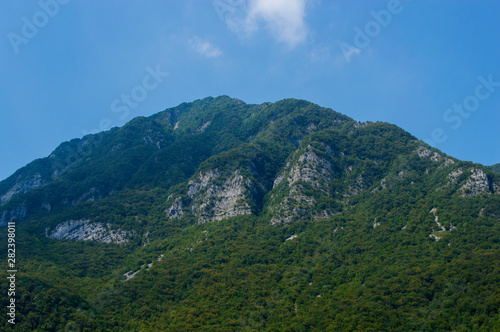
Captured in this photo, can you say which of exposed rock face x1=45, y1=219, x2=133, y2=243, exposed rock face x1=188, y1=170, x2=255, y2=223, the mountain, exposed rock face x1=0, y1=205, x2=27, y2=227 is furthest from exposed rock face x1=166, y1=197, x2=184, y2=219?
exposed rock face x1=0, y1=205, x2=27, y2=227

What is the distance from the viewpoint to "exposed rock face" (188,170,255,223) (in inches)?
6585

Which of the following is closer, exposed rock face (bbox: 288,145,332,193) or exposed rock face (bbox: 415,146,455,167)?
exposed rock face (bbox: 415,146,455,167)

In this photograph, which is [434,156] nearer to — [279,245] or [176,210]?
[279,245]

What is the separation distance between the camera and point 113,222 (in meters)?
166

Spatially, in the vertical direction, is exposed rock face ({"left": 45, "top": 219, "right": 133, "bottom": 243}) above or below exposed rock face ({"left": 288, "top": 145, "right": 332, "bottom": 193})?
below

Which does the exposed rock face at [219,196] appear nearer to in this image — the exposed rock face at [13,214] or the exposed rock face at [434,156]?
the exposed rock face at [434,156]

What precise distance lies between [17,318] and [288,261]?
7541 centimetres

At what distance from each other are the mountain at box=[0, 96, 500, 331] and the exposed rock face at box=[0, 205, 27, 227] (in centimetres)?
45

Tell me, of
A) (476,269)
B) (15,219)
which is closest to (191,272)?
(476,269)

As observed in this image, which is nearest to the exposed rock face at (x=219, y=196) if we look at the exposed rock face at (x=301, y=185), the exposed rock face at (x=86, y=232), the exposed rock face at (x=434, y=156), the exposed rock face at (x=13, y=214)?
the exposed rock face at (x=301, y=185)

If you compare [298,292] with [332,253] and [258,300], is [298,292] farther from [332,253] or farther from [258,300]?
[332,253]

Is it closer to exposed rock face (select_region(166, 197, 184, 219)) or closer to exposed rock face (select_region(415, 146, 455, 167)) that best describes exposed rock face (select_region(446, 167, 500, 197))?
exposed rock face (select_region(415, 146, 455, 167))

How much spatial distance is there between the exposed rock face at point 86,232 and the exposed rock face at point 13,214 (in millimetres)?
27679

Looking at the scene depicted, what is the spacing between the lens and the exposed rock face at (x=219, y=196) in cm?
16725
